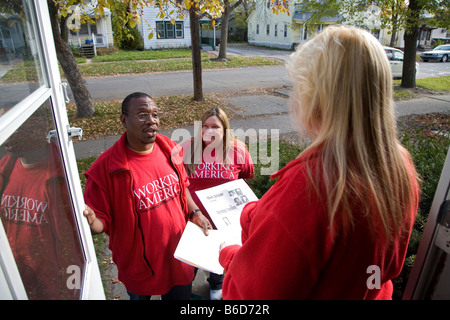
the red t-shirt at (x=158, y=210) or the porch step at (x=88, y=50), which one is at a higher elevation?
the porch step at (x=88, y=50)

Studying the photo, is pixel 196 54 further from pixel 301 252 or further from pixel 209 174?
pixel 301 252

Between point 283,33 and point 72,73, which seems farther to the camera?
point 283,33

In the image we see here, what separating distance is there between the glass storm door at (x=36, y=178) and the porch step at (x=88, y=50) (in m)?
26.2

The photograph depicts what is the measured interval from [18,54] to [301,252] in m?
1.30

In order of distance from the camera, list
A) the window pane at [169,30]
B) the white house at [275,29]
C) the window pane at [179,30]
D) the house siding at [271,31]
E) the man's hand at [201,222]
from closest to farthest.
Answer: the man's hand at [201,222] → the window pane at [169,30] → the window pane at [179,30] → the white house at [275,29] → the house siding at [271,31]

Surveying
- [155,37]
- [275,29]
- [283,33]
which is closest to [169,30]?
[155,37]

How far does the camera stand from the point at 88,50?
80.9 ft

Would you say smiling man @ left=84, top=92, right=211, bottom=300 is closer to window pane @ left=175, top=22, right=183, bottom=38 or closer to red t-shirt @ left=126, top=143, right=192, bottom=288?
red t-shirt @ left=126, top=143, right=192, bottom=288

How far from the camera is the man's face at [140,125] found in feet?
6.65

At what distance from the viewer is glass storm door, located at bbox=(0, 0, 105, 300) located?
1.06 meters

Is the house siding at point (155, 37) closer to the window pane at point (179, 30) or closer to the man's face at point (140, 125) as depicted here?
the window pane at point (179, 30)

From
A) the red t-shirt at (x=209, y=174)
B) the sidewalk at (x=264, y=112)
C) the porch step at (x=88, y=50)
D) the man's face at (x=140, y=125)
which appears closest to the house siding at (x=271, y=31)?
the porch step at (x=88, y=50)

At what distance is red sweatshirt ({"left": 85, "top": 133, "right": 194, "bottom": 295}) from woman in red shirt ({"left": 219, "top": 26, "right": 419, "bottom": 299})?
3.57ft

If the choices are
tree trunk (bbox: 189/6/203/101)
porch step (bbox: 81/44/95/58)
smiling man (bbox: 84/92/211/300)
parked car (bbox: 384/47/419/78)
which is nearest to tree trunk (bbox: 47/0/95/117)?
tree trunk (bbox: 189/6/203/101)
